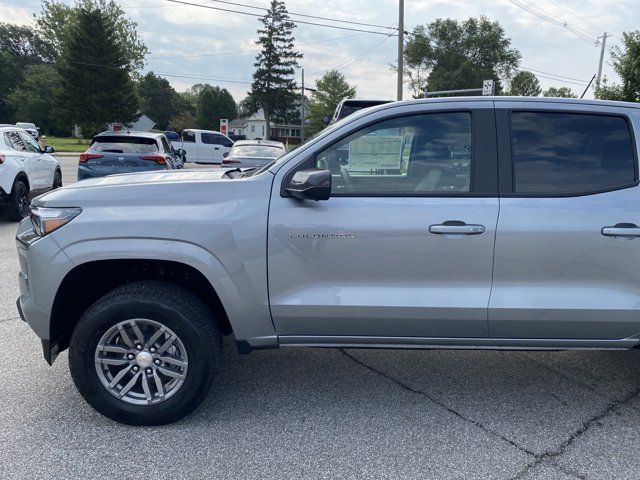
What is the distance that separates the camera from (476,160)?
306cm

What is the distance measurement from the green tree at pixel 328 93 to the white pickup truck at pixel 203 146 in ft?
158

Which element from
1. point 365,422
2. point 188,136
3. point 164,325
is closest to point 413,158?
point 365,422

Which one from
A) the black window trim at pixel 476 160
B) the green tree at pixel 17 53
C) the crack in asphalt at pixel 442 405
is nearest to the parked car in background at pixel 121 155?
the crack in asphalt at pixel 442 405

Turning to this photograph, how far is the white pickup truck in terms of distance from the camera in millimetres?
25422

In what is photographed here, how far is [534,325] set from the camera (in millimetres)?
3035

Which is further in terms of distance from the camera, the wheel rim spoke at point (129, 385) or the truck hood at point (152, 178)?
→ the truck hood at point (152, 178)

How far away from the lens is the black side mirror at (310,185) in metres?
2.82

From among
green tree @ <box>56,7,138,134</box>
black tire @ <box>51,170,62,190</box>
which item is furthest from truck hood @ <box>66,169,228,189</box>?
green tree @ <box>56,7,138,134</box>

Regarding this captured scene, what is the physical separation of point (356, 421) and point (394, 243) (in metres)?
1.15

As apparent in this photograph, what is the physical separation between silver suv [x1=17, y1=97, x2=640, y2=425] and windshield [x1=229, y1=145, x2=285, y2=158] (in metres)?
8.94

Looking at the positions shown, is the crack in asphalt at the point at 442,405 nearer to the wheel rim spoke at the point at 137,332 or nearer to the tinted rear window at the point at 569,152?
the tinted rear window at the point at 569,152

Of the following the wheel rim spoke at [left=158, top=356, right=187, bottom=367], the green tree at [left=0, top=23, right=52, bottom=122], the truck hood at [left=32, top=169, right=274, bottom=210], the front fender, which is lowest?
the wheel rim spoke at [left=158, top=356, right=187, bottom=367]

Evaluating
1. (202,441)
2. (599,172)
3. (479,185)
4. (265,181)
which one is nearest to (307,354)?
(202,441)

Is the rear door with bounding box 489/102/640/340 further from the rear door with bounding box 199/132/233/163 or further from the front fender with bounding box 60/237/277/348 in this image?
the rear door with bounding box 199/132/233/163
